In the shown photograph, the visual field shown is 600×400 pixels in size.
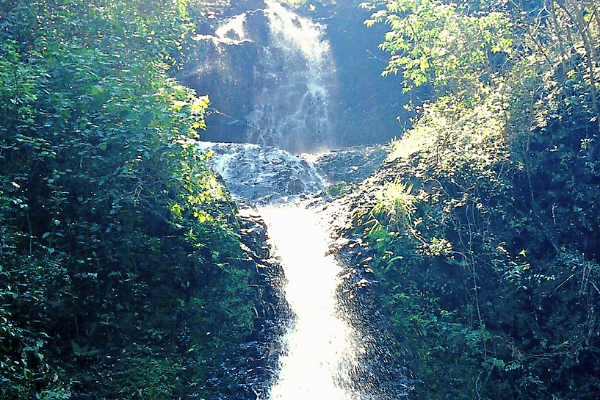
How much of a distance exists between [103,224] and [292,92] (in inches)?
669

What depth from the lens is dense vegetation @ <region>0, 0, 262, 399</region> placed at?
677 centimetres

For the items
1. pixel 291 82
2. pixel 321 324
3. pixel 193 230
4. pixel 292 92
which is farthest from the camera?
pixel 291 82

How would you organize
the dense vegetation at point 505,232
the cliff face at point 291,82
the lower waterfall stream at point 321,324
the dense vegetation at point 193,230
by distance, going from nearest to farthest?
the dense vegetation at point 193,230 < the dense vegetation at point 505,232 < the lower waterfall stream at point 321,324 < the cliff face at point 291,82

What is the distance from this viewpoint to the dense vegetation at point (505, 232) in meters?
8.26

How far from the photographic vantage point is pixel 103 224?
7.96 meters

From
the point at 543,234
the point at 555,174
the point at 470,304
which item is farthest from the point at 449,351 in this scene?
the point at 555,174

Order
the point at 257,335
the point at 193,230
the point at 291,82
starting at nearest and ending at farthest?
1. the point at 257,335
2. the point at 193,230
3. the point at 291,82

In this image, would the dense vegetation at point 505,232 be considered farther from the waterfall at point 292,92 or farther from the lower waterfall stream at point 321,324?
the waterfall at point 292,92

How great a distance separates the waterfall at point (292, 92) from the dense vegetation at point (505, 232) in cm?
1086

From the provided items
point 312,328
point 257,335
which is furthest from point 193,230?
point 312,328

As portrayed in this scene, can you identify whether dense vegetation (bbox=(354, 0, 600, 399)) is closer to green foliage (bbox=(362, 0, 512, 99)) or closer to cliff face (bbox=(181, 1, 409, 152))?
green foliage (bbox=(362, 0, 512, 99))

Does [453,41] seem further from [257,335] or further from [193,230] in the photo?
[257,335]

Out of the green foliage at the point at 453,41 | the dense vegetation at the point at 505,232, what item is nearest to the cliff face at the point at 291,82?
the green foliage at the point at 453,41

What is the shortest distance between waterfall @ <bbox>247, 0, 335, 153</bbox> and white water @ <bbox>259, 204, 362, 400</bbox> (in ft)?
34.3
